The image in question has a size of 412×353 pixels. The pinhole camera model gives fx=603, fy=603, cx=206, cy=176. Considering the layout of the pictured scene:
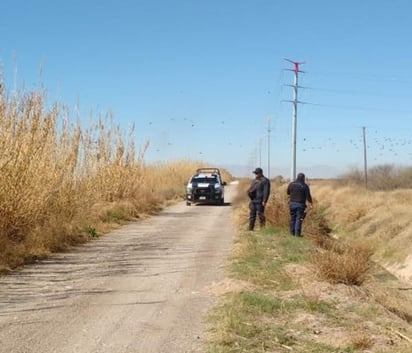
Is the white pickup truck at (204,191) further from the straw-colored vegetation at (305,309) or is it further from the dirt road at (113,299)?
the straw-colored vegetation at (305,309)

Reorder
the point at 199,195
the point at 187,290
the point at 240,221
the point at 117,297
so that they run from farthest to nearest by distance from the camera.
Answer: the point at 199,195 < the point at 240,221 < the point at 187,290 < the point at 117,297

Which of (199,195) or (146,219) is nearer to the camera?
(146,219)

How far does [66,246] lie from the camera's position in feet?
45.3

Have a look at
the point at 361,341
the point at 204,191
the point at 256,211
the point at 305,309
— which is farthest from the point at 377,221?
the point at 361,341

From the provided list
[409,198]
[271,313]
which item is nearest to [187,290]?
[271,313]

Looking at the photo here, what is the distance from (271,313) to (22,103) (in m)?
7.65

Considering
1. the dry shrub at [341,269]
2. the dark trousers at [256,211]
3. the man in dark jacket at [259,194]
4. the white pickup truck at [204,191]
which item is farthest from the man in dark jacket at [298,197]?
the white pickup truck at [204,191]

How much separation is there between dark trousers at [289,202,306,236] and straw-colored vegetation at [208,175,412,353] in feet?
10.3

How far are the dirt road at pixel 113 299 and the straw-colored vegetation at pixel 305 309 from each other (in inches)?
16.1

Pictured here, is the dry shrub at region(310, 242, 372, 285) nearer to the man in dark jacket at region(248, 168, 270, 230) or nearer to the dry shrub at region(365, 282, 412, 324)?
the dry shrub at region(365, 282, 412, 324)

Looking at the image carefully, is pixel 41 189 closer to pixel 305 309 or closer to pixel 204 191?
pixel 305 309

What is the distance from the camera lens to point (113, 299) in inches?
334

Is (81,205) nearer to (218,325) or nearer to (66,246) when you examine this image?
(66,246)

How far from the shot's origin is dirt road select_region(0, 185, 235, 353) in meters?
6.41
